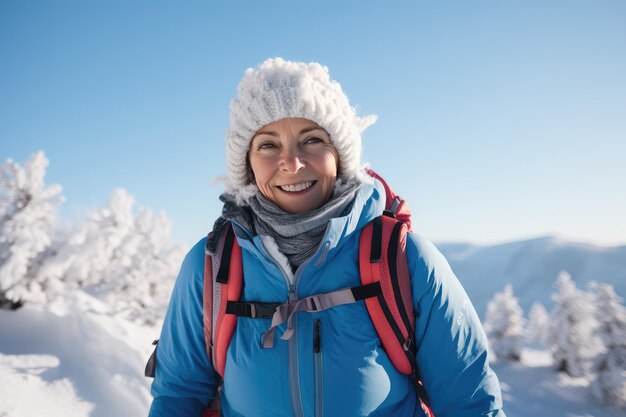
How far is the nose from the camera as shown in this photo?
2.02m

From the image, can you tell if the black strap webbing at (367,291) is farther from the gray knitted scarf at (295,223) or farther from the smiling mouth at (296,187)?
the smiling mouth at (296,187)

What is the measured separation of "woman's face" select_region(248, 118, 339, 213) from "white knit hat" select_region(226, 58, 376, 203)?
7 centimetres

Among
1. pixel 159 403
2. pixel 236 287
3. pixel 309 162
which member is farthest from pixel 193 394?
pixel 309 162

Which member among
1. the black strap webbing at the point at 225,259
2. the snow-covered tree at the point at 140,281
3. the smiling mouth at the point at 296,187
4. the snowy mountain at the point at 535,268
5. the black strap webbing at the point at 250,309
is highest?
the smiling mouth at the point at 296,187

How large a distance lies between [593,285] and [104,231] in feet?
81.3

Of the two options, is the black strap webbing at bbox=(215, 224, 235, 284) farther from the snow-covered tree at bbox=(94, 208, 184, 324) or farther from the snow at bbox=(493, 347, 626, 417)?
the snow at bbox=(493, 347, 626, 417)

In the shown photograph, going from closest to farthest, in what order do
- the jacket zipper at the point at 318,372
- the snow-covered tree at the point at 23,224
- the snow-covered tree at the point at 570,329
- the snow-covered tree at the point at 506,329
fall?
the jacket zipper at the point at 318,372 → the snow-covered tree at the point at 23,224 → the snow-covered tree at the point at 570,329 → the snow-covered tree at the point at 506,329

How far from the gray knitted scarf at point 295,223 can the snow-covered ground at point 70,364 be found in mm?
6598

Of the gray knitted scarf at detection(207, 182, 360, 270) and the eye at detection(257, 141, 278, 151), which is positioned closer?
the gray knitted scarf at detection(207, 182, 360, 270)

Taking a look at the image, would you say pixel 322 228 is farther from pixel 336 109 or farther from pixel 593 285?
pixel 593 285

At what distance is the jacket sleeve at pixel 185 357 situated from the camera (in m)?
2.10

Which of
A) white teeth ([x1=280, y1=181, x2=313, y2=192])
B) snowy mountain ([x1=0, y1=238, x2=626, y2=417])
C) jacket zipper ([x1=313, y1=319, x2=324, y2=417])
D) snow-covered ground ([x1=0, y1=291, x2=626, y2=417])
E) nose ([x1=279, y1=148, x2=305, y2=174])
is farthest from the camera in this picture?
snowy mountain ([x1=0, y1=238, x2=626, y2=417])

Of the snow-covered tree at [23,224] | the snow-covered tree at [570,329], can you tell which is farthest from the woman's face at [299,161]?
the snow-covered tree at [570,329]

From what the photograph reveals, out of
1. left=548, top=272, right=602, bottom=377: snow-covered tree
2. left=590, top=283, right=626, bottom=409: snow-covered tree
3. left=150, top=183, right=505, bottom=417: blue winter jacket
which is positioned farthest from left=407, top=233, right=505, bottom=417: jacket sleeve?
left=548, top=272, right=602, bottom=377: snow-covered tree
